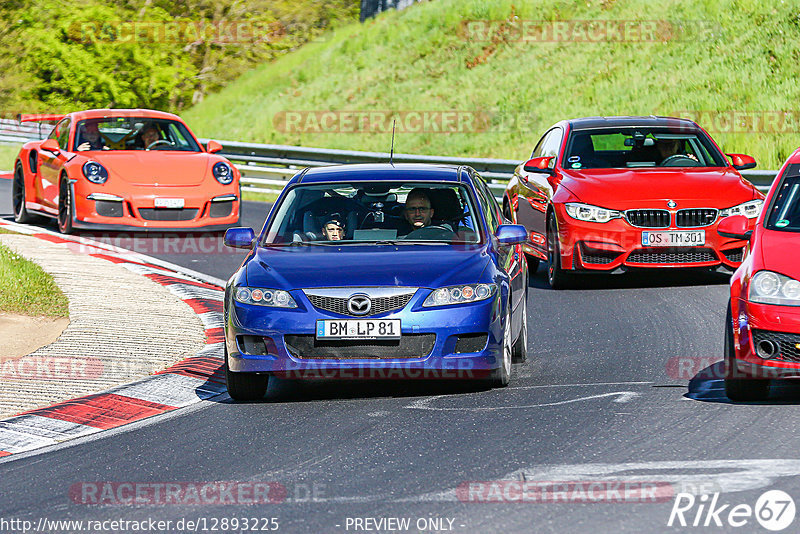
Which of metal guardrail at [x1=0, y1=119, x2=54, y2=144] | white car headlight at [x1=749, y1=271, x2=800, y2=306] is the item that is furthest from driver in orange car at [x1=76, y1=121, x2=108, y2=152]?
metal guardrail at [x1=0, y1=119, x2=54, y2=144]

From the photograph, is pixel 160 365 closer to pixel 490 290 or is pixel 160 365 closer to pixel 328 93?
pixel 490 290

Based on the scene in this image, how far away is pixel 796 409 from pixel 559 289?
6.06 metres

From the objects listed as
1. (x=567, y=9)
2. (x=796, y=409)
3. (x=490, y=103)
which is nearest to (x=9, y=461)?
(x=796, y=409)

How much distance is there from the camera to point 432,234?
8805mm

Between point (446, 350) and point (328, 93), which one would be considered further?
point (328, 93)

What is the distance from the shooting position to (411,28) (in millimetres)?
48688

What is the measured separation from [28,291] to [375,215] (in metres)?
3.81

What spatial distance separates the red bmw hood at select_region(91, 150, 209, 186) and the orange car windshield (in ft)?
1.41

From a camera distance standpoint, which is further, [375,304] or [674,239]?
[674,239]

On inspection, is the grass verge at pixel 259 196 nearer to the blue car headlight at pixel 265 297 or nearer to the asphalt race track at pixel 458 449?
the asphalt race track at pixel 458 449

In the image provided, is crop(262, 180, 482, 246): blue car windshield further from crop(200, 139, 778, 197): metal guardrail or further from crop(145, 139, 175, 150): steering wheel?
crop(200, 139, 778, 197): metal guardrail

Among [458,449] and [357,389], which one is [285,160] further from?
[458,449]

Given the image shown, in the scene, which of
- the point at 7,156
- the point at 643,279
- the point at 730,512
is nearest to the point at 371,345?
the point at 730,512

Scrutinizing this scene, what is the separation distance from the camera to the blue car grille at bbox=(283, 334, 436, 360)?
768 cm
